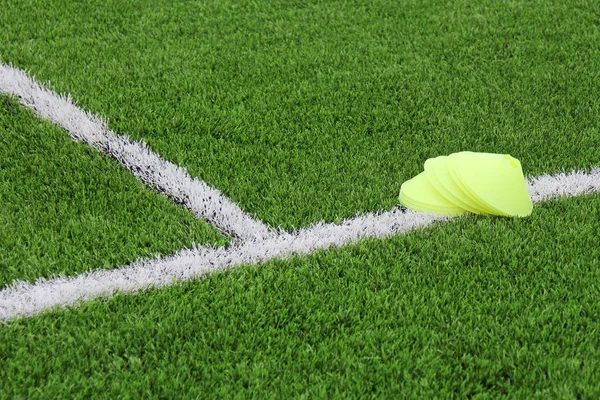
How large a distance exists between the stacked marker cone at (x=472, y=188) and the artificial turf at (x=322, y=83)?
0.40 feet

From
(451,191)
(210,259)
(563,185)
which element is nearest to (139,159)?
(210,259)

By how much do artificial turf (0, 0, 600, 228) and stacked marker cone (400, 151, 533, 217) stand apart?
0.40 feet

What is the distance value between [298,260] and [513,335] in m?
0.70

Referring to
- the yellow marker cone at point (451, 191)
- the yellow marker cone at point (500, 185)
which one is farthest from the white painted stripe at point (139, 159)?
the yellow marker cone at point (500, 185)

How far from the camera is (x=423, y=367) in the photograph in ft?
6.64

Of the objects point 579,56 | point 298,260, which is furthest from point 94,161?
point 579,56

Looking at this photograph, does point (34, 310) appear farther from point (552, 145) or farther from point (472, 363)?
point (552, 145)

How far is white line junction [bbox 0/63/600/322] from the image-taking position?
2258 millimetres

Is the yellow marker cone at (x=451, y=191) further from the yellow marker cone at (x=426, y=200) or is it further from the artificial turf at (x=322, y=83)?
the artificial turf at (x=322, y=83)

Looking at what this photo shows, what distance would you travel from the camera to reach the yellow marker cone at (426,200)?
2.72 meters

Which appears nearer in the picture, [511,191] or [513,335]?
[513,335]

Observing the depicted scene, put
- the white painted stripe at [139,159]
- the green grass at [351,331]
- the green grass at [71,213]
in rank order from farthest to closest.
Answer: the white painted stripe at [139,159], the green grass at [71,213], the green grass at [351,331]

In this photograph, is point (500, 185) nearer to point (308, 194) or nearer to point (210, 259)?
point (308, 194)

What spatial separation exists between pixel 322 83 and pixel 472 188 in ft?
3.47
